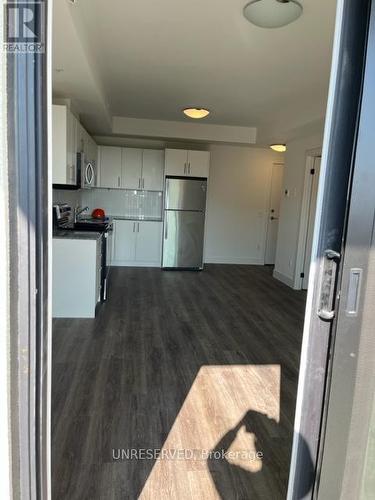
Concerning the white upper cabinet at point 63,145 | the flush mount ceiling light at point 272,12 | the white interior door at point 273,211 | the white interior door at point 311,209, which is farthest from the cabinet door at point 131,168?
the flush mount ceiling light at point 272,12

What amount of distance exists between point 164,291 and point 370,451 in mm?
4123

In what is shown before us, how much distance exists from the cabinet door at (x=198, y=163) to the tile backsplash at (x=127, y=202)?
86cm

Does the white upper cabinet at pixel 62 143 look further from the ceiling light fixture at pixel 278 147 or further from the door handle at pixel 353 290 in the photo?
the ceiling light fixture at pixel 278 147

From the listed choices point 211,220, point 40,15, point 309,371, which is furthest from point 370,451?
point 211,220

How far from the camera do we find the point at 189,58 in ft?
10.6

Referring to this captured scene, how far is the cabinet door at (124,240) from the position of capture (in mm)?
6547

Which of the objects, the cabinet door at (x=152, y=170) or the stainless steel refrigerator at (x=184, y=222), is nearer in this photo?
the stainless steel refrigerator at (x=184, y=222)

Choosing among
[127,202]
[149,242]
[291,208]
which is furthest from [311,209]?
[127,202]

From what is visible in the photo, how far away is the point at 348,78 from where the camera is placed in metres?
0.92

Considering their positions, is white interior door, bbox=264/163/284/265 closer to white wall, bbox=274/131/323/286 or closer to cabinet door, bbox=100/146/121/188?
white wall, bbox=274/131/323/286

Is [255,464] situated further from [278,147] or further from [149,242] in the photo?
[278,147]

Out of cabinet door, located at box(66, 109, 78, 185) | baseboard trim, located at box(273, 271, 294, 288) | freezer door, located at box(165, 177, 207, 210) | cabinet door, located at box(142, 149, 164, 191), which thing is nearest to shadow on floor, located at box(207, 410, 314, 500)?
cabinet door, located at box(66, 109, 78, 185)

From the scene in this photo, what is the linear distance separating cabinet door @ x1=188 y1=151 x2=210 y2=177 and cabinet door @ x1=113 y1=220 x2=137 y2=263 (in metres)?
1.40

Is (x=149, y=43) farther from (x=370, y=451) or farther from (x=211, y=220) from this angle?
(x=211, y=220)
